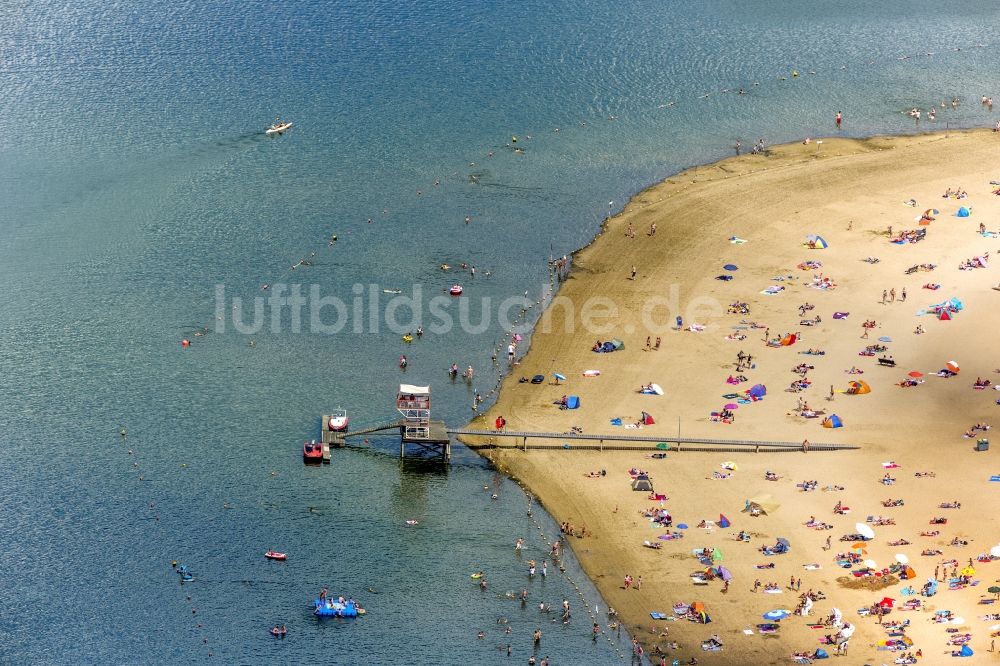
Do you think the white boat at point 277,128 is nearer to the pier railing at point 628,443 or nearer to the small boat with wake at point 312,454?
the small boat with wake at point 312,454

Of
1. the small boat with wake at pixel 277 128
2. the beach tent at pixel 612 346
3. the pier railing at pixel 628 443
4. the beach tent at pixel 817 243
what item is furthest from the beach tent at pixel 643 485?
the small boat with wake at pixel 277 128

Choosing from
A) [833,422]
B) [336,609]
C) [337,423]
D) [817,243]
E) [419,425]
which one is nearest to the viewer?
[336,609]

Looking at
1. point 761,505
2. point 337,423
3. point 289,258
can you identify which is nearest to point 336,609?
point 337,423

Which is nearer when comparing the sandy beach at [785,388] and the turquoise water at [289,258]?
the sandy beach at [785,388]

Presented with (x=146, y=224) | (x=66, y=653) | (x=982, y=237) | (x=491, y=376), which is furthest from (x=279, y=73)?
(x=66, y=653)

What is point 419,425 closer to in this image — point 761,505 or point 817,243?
point 761,505

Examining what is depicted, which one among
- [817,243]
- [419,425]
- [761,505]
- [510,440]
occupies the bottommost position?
[761,505]

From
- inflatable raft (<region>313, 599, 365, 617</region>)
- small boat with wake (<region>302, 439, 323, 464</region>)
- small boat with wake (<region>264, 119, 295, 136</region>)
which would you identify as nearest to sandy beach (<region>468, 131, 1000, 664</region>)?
small boat with wake (<region>302, 439, 323, 464</region>)

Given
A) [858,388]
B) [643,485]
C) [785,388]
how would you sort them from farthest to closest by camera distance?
[785,388]
[858,388]
[643,485]
